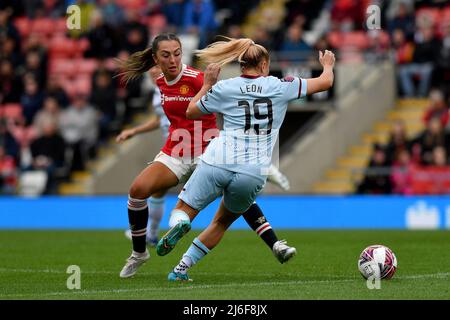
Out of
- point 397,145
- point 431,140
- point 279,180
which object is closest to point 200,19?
point 397,145

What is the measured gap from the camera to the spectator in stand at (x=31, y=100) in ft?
83.9

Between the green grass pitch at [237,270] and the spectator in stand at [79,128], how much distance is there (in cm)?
665

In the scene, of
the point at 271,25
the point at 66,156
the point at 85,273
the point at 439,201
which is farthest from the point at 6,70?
the point at 85,273

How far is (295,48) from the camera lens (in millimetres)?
24359

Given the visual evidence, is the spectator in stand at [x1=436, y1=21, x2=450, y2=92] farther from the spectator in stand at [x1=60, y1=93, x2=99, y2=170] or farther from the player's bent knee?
the player's bent knee

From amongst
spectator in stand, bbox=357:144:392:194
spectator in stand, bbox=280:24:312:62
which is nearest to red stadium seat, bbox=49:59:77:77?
spectator in stand, bbox=280:24:312:62

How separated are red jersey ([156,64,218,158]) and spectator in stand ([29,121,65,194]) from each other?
40.4 ft

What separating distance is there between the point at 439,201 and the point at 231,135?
1099cm

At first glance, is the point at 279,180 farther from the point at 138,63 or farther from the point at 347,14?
the point at 347,14

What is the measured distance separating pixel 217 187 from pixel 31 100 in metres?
16.0

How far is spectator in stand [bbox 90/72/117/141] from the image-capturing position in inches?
984

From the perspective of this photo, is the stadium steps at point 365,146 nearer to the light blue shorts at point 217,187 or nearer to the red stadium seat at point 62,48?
the red stadium seat at point 62,48

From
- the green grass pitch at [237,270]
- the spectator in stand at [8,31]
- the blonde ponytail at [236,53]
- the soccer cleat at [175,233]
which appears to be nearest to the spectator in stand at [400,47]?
the green grass pitch at [237,270]

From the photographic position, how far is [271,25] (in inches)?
1008
